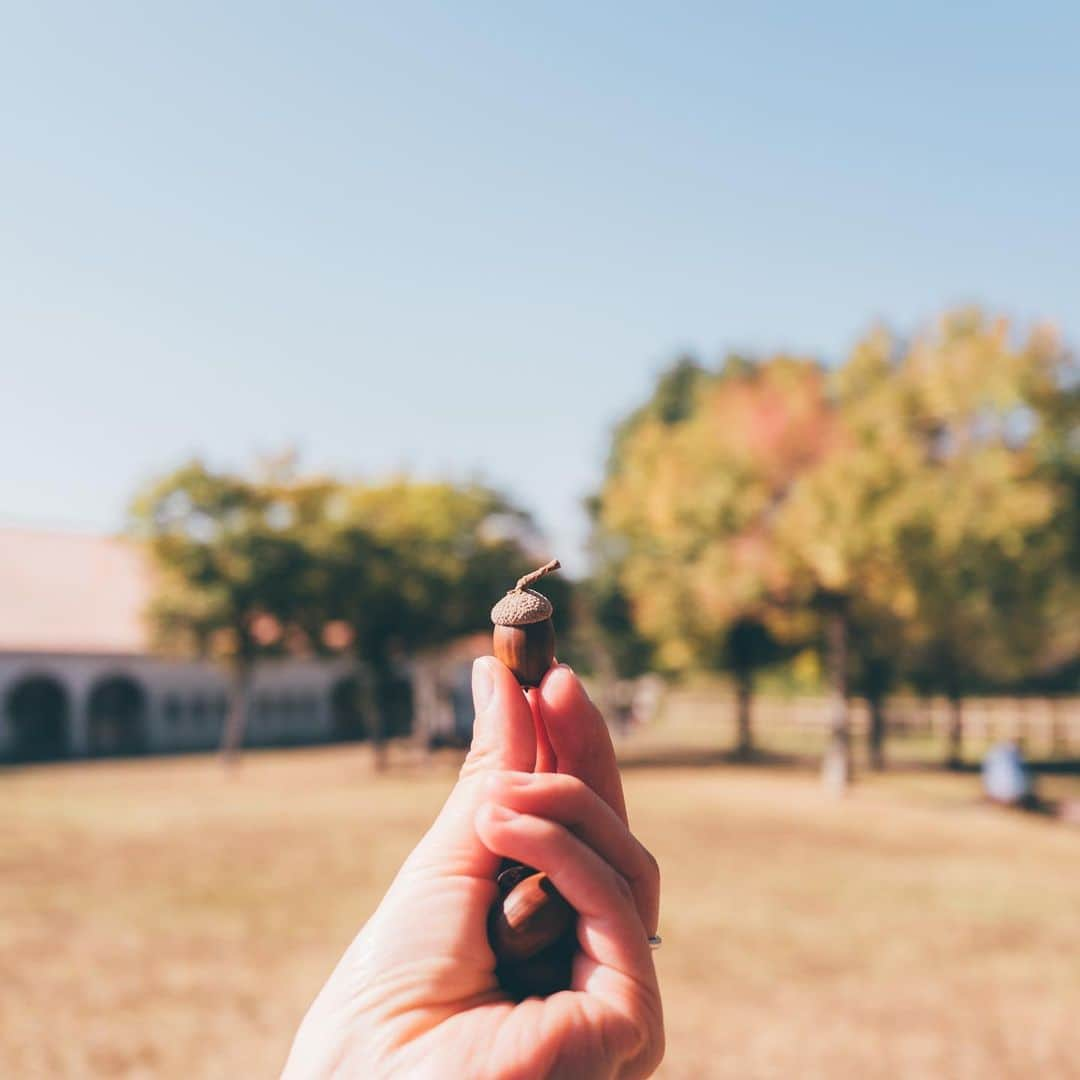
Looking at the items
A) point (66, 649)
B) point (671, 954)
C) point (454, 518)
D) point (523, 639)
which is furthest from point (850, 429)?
point (66, 649)

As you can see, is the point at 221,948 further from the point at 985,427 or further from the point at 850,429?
the point at 985,427

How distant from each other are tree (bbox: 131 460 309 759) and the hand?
25.8 meters

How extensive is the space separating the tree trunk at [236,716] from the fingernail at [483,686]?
27.6 m

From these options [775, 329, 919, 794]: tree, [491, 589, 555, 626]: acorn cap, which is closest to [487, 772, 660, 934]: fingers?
[491, 589, 555, 626]: acorn cap

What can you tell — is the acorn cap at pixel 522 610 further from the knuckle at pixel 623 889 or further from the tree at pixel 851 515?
the tree at pixel 851 515

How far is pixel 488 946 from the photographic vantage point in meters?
1.74

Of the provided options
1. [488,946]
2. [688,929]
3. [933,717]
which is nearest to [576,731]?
[488,946]

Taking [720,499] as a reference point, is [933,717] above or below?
below

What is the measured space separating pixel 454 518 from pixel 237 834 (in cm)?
1221

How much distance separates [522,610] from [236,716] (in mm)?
28402

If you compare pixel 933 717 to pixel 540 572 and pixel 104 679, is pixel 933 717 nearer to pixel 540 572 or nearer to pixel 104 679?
pixel 104 679

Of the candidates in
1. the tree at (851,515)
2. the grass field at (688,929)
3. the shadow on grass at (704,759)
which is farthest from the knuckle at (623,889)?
the shadow on grass at (704,759)

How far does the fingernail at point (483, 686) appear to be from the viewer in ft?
5.87

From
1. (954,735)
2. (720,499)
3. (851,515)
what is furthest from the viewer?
(954,735)
